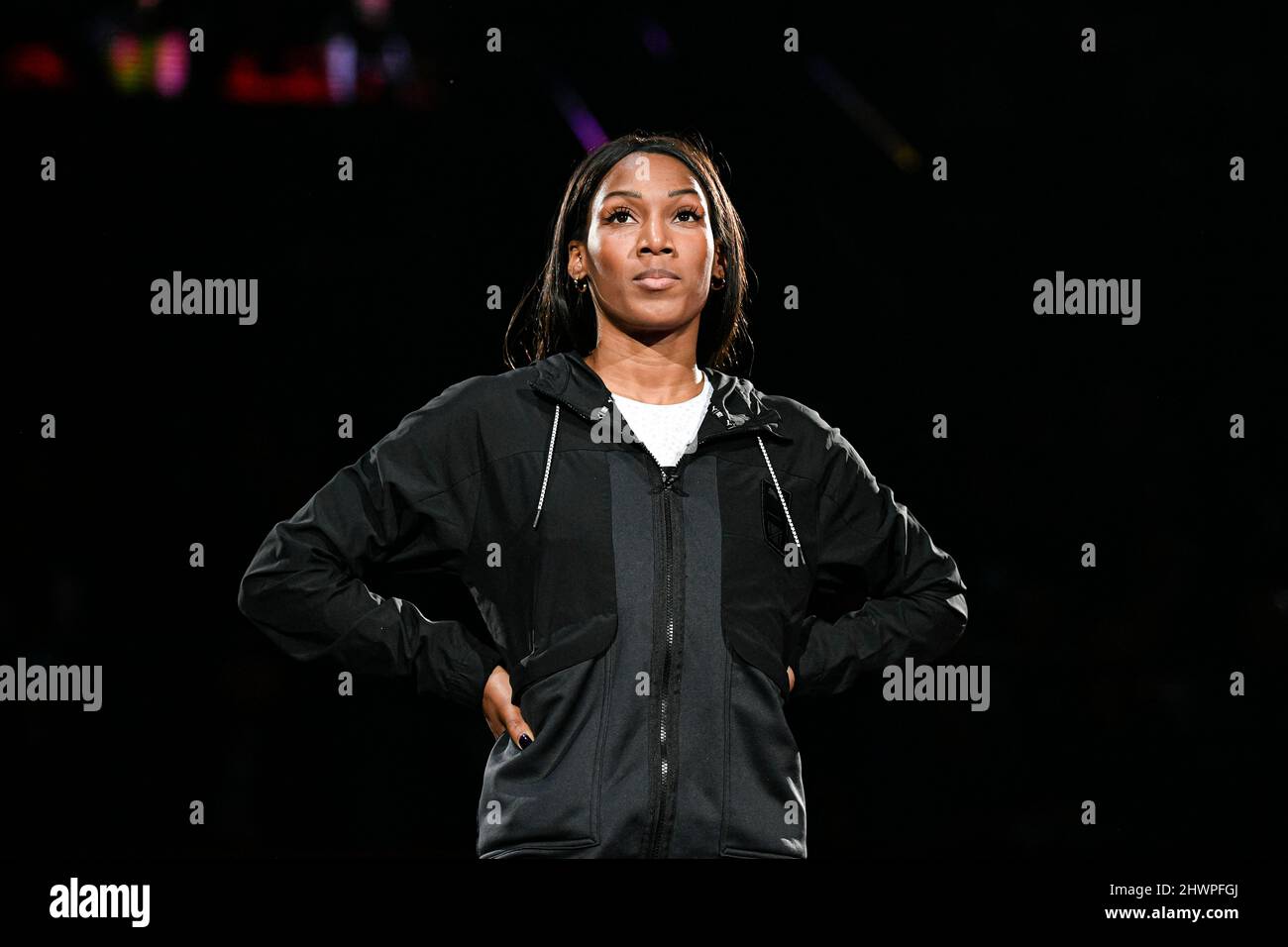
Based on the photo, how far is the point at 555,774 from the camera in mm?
2143

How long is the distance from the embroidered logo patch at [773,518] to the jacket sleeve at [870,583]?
12cm

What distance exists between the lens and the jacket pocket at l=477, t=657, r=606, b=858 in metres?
2.11

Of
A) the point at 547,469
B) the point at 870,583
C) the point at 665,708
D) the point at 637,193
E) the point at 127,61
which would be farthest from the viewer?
the point at 127,61

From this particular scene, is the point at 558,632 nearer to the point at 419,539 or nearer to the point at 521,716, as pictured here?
the point at 521,716

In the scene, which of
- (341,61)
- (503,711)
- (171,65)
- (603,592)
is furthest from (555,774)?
(171,65)

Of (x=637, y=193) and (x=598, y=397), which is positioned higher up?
(x=637, y=193)

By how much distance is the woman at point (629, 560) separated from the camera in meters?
2.14

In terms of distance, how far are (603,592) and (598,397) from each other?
319mm

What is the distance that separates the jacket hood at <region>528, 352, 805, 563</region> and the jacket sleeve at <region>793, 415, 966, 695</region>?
0.13m

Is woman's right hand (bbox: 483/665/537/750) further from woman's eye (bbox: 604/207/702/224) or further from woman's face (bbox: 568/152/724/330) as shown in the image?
woman's eye (bbox: 604/207/702/224)

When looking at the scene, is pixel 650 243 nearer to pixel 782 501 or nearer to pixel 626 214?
pixel 626 214

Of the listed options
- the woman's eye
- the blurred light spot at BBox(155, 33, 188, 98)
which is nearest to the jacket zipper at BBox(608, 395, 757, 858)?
the woman's eye

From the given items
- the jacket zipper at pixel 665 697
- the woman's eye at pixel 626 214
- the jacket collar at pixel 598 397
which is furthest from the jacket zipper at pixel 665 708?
the woman's eye at pixel 626 214

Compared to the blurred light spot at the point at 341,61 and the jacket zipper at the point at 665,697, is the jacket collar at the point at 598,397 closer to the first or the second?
the jacket zipper at the point at 665,697
